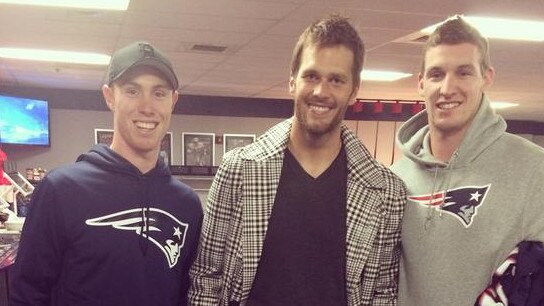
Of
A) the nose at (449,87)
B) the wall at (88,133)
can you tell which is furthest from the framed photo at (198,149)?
the nose at (449,87)

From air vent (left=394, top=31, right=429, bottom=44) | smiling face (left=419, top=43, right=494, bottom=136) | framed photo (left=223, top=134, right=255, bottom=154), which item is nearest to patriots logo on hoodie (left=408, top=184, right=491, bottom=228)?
smiling face (left=419, top=43, right=494, bottom=136)

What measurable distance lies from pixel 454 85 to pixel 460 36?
0.58ft

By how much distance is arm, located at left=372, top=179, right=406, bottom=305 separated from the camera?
178 centimetres

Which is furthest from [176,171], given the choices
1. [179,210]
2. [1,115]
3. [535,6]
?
[179,210]

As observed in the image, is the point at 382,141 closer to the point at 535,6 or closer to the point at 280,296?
the point at 535,6

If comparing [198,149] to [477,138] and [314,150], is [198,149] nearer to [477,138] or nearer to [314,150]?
[314,150]

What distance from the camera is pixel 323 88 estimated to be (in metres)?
1.64

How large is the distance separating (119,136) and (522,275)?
1434mm

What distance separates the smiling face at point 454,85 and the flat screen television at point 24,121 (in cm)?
869

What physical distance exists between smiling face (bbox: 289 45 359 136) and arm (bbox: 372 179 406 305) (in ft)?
1.19

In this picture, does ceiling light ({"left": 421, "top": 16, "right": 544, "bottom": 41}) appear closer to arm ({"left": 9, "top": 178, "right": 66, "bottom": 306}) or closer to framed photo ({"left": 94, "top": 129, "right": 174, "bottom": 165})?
arm ({"left": 9, "top": 178, "right": 66, "bottom": 306})

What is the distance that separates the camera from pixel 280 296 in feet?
5.41

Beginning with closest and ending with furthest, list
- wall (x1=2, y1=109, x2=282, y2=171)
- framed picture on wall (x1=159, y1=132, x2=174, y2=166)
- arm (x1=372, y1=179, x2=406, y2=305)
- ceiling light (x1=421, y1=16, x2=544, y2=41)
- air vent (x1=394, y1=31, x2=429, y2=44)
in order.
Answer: arm (x1=372, y1=179, x2=406, y2=305), ceiling light (x1=421, y1=16, x2=544, y2=41), air vent (x1=394, y1=31, x2=429, y2=44), wall (x1=2, y1=109, x2=282, y2=171), framed picture on wall (x1=159, y1=132, x2=174, y2=166)

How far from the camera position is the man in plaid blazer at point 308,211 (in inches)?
65.5
